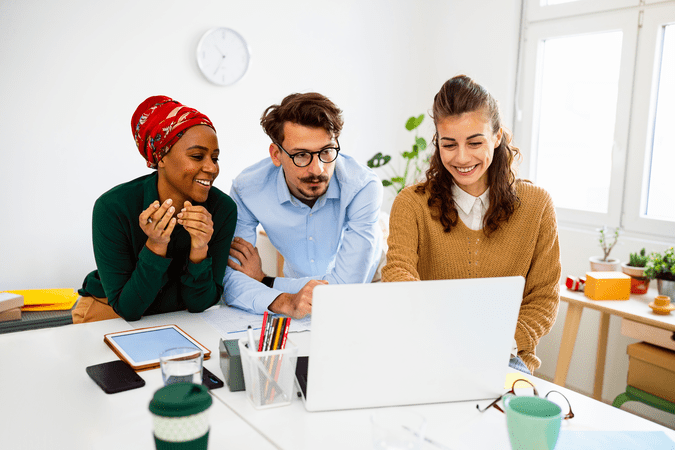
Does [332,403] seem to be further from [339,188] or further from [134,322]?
[339,188]

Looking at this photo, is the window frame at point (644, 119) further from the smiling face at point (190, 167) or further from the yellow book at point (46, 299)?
the yellow book at point (46, 299)

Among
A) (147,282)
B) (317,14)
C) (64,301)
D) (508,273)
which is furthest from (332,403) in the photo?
(317,14)

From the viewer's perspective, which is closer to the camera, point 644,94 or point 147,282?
point 147,282

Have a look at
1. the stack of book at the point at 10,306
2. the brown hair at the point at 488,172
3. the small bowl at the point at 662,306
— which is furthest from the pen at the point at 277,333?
the stack of book at the point at 10,306

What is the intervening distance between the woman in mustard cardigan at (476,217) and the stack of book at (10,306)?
1863mm

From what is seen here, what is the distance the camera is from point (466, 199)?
5.53 ft

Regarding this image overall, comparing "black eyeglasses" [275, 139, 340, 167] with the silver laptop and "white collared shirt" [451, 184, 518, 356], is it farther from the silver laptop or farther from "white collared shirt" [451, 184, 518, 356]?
the silver laptop

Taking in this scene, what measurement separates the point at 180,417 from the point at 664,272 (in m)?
2.39

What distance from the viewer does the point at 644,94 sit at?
288cm

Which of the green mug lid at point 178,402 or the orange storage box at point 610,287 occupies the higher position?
the green mug lid at point 178,402

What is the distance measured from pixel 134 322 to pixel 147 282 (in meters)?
0.13

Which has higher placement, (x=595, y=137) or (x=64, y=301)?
(x=595, y=137)

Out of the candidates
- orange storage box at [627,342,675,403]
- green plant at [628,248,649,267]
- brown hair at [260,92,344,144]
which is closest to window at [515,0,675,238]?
green plant at [628,248,649,267]

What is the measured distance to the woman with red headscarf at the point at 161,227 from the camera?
59.4 inches
